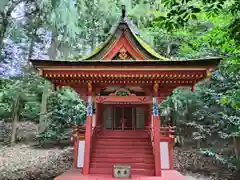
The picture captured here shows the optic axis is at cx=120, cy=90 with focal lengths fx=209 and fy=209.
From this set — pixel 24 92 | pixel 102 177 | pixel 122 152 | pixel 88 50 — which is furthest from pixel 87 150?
pixel 88 50

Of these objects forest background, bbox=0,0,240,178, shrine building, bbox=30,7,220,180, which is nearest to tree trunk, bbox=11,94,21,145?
forest background, bbox=0,0,240,178

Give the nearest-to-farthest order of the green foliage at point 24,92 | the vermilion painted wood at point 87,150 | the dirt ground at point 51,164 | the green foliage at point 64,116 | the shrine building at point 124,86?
the shrine building at point 124,86, the vermilion painted wood at point 87,150, the dirt ground at point 51,164, the green foliage at point 64,116, the green foliage at point 24,92

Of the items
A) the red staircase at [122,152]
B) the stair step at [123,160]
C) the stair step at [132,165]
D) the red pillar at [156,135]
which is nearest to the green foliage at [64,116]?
the red staircase at [122,152]

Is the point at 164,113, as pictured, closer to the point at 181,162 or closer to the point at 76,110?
the point at 181,162

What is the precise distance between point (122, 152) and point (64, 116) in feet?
14.6

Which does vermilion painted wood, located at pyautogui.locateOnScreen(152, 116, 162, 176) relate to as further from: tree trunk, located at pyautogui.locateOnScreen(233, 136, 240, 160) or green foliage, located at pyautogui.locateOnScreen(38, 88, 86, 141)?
green foliage, located at pyautogui.locateOnScreen(38, 88, 86, 141)

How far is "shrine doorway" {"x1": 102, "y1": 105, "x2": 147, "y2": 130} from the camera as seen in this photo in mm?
7500

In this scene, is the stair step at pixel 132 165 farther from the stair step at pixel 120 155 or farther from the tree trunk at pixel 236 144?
the tree trunk at pixel 236 144

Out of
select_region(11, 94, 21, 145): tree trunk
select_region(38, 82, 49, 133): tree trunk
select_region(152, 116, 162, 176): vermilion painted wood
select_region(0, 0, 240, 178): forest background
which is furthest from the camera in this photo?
select_region(38, 82, 49, 133): tree trunk

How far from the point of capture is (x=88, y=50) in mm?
12133

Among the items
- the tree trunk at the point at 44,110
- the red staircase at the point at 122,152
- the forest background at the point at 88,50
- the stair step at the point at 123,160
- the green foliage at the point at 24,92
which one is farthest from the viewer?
the tree trunk at the point at 44,110

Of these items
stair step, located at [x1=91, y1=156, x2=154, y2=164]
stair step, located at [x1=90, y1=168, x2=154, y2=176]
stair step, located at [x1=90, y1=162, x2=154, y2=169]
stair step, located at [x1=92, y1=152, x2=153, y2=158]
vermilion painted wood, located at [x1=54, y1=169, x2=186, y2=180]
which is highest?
stair step, located at [x1=92, y1=152, x2=153, y2=158]

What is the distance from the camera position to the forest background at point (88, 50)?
695 centimetres

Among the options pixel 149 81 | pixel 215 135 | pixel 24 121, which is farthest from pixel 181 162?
pixel 24 121
